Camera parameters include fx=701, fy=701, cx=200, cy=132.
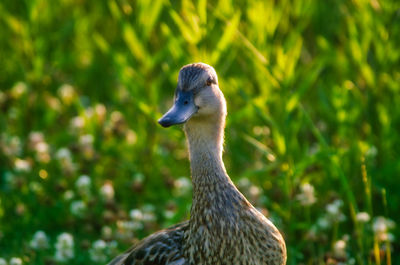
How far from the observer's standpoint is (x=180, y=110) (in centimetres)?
271

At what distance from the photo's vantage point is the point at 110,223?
4270 mm

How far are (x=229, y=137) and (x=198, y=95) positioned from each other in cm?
190

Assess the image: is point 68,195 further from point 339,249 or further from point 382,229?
point 382,229

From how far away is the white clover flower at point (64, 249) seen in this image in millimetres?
3859

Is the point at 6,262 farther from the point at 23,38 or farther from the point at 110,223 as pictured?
the point at 23,38

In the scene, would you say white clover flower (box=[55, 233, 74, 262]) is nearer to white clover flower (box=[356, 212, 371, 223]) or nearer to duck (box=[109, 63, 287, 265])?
duck (box=[109, 63, 287, 265])

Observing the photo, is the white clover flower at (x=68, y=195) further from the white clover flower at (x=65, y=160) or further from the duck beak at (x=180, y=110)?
the duck beak at (x=180, y=110)

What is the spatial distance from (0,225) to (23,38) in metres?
1.51

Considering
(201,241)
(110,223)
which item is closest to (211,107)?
(201,241)

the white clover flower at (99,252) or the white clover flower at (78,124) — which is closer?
the white clover flower at (99,252)

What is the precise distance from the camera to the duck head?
109 inches

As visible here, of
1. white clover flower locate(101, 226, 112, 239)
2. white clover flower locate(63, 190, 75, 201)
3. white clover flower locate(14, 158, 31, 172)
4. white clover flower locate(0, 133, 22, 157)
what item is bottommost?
white clover flower locate(101, 226, 112, 239)

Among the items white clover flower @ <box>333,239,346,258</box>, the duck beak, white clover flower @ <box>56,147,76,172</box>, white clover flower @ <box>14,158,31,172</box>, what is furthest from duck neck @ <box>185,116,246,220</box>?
white clover flower @ <box>14,158,31,172</box>

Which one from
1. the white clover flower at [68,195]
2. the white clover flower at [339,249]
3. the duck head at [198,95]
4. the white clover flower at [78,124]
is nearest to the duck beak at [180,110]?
the duck head at [198,95]
